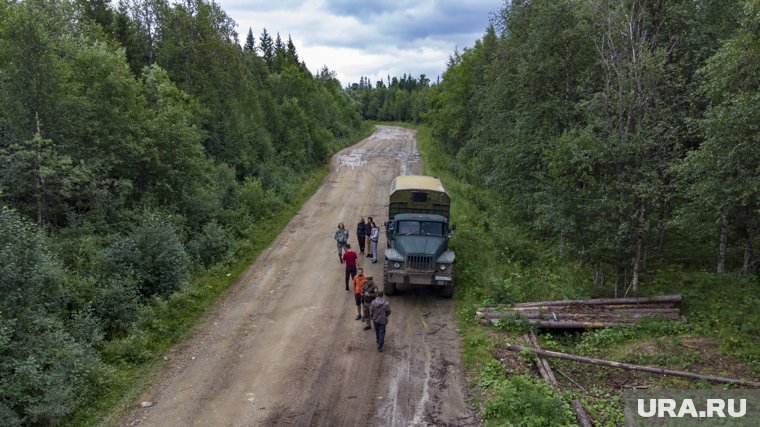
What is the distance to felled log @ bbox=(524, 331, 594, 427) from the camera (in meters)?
9.30

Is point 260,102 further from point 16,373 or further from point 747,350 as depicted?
point 747,350

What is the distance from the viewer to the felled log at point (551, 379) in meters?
9.30

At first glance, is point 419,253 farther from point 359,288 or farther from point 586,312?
point 586,312

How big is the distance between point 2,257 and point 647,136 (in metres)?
16.9

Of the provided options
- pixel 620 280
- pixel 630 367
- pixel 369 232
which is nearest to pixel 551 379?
pixel 630 367

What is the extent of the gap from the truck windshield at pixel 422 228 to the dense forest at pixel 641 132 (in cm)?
363

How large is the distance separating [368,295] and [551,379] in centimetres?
529

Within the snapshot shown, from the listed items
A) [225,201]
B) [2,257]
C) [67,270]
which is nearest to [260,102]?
[225,201]

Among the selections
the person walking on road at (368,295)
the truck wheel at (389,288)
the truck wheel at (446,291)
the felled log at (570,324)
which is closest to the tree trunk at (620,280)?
the felled log at (570,324)

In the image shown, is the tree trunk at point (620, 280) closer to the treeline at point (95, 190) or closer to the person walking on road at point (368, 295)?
the person walking on road at point (368, 295)

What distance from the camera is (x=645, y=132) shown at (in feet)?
47.5

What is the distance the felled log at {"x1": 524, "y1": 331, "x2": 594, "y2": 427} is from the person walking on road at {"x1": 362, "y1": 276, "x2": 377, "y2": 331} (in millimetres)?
4310

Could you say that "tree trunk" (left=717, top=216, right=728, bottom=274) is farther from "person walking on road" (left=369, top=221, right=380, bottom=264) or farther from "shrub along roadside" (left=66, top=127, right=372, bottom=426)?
"shrub along roadside" (left=66, top=127, right=372, bottom=426)

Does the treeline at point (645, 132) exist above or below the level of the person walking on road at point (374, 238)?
above
